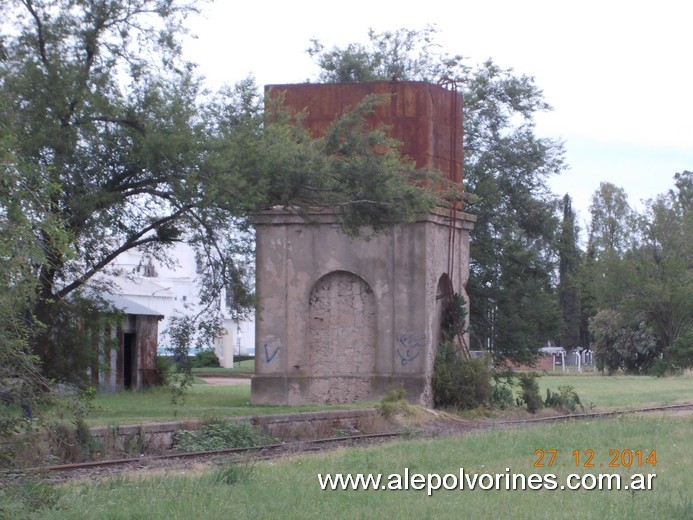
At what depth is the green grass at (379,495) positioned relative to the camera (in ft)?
31.5

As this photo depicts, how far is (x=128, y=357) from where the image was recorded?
37.9 meters

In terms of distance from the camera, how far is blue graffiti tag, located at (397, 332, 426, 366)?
25734mm

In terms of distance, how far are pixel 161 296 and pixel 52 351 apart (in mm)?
34982

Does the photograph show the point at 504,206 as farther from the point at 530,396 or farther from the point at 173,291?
the point at 173,291

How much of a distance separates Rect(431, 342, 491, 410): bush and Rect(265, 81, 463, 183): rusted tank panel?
16.5 feet

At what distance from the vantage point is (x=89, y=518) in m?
9.18

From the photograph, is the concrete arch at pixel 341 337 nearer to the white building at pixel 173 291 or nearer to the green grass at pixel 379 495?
the green grass at pixel 379 495

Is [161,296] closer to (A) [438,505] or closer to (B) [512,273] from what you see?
(B) [512,273]

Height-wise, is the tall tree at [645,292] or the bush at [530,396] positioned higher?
the tall tree at [645,292]

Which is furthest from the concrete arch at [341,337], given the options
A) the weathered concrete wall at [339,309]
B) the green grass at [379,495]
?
the green grass at [379,495]

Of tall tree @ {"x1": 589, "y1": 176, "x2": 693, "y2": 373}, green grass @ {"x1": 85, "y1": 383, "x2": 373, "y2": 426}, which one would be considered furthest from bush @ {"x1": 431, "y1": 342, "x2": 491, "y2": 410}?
tall tree @ {"x1": 589, "y1": 176, "x2": 693, "y2": 373}

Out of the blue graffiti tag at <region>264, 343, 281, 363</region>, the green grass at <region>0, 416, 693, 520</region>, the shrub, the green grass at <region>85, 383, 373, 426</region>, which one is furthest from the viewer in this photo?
the blue graffiti tag at <region>264, 343, 281, 363</region>

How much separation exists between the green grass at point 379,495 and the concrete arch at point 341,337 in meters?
11.0

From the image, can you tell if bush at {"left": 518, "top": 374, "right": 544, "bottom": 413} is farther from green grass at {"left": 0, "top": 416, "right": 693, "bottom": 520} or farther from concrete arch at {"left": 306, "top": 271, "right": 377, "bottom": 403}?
green grass at {"left": 0, "top": 416, "right": 693, "bottom": 520}
